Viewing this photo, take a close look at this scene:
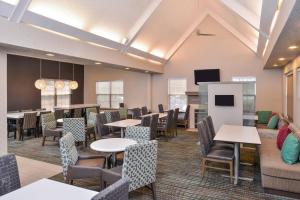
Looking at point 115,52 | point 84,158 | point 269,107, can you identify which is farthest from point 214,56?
point 84,158

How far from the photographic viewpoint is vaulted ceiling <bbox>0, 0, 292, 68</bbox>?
3.75 m

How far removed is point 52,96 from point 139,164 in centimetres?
880

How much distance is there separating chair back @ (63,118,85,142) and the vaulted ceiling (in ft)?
6.81

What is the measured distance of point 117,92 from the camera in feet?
35.9

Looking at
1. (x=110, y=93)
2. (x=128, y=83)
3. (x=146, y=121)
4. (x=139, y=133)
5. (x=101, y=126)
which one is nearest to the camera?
(x=139, y=133)

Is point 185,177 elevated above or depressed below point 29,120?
below

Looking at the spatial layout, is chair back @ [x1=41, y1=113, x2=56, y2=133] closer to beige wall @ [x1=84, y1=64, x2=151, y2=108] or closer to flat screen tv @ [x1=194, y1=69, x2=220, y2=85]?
beige wall @ [x1=84, y1=64, x2=151, y2=108]

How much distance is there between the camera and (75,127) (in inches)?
223

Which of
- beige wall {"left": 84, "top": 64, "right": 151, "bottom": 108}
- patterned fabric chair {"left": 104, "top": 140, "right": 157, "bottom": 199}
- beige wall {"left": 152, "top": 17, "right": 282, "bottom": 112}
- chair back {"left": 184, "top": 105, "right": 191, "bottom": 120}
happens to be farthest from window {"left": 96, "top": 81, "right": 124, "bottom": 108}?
patterned fabric chair {"left": 104, "top": 140, "right": 157, "bottom": 199}

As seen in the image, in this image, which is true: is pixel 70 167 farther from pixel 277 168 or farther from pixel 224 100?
pixel 224 100

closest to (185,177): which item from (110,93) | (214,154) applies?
(214,154)

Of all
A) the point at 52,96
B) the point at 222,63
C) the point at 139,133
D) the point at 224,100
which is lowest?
the point at 139,133

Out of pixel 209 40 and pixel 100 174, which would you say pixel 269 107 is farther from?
pixel 100 174

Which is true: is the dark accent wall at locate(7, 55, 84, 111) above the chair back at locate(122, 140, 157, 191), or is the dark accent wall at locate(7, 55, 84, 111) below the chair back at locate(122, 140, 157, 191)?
above
